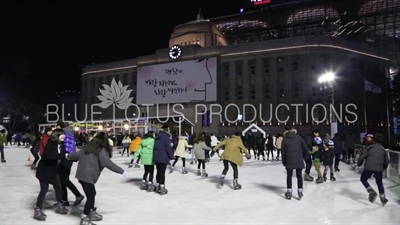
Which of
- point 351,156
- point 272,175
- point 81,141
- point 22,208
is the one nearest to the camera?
point 22,208

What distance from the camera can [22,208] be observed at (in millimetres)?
6332

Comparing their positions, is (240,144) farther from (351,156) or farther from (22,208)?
(351,156)

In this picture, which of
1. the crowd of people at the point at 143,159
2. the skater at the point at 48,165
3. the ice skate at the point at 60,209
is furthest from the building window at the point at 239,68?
the skater at the point at 48,165

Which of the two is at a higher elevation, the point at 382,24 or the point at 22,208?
the point at 382,24

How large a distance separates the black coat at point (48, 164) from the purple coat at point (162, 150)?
2319mm

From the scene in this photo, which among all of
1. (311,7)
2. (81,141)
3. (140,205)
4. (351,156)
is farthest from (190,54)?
(140,205)

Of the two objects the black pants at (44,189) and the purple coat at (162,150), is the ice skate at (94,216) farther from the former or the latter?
the purple coat at (162,150)

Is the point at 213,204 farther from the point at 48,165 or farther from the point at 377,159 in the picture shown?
the point at 377,159

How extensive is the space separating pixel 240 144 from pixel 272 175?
12.2ft

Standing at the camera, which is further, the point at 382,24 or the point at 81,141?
the point at 382,24

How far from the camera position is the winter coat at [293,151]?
23.2 feet

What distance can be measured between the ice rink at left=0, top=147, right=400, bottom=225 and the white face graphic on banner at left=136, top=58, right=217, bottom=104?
36612 millimetres

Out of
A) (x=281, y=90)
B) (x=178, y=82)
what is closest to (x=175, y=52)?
(x=178, y=82)

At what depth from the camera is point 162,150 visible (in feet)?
24.2
